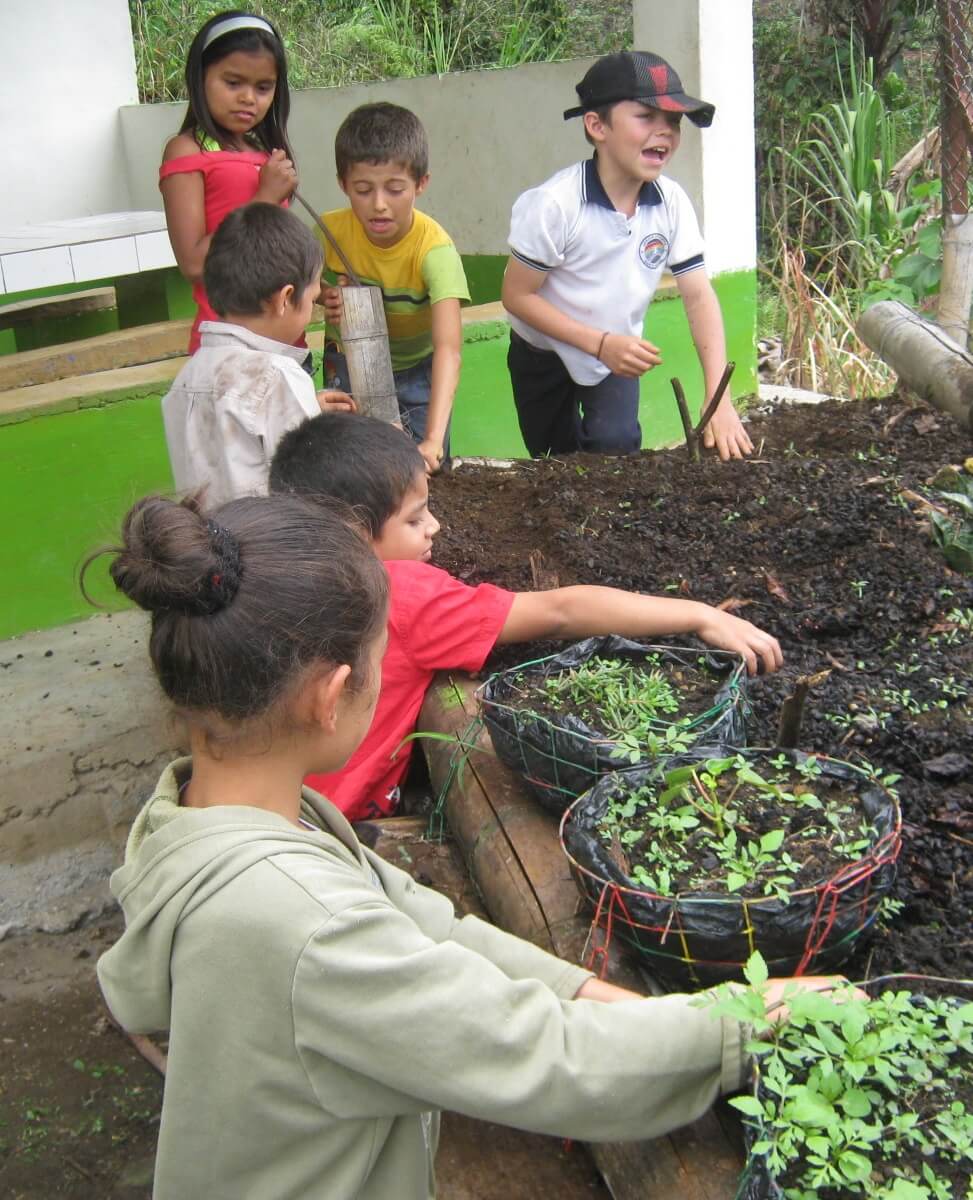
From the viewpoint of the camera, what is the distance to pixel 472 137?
6.98 meters

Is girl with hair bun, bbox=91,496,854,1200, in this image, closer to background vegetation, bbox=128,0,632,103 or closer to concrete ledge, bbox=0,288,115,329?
concrete ledge, bbox=0,288,115,329

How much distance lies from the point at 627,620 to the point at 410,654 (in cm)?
49

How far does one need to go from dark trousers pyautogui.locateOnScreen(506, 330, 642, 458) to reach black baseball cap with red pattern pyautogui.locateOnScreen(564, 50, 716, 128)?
90 centimetres

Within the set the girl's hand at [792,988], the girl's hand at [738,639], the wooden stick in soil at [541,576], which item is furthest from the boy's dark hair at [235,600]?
the wooden stick in soil at [541,576]

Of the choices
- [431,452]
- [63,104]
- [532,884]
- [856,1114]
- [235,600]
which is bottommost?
[532,884]

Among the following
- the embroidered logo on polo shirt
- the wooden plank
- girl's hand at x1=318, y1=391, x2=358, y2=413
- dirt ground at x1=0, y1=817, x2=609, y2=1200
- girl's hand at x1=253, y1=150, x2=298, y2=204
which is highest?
girl's hand at x1=253, y1=150, x2=298, y2=204

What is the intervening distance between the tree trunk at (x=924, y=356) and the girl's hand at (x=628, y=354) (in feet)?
3.66

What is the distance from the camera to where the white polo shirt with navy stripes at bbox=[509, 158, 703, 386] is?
13.5ft

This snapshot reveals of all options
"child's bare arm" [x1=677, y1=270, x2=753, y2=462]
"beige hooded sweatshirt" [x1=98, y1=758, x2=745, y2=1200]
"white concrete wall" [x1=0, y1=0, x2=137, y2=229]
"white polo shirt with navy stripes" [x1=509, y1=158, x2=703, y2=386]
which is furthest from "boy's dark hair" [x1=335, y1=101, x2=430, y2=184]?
"white concrete wall" [x1=0, y1=0, x2=137, y2=229]

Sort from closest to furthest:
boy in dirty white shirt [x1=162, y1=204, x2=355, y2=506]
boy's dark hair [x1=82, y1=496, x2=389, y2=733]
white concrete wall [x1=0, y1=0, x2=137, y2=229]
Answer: boy's dark hair [x1=82, y1=496, x2=389, y2=733], boy in dirty white shirt [x1=162, y1=204, x2=355, y2=506], white concrete wall [x1=0, y1=0, x2=137, y2=229]

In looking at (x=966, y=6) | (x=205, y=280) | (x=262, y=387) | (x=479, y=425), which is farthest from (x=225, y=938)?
(x=966, y=6)

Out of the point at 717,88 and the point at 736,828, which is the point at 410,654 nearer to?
the point at 736,828

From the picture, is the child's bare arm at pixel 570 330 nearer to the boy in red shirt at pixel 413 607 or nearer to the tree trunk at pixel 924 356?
the tree trunk at pixel 924 356

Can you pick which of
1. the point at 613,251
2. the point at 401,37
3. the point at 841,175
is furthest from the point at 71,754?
the point at 401,37
